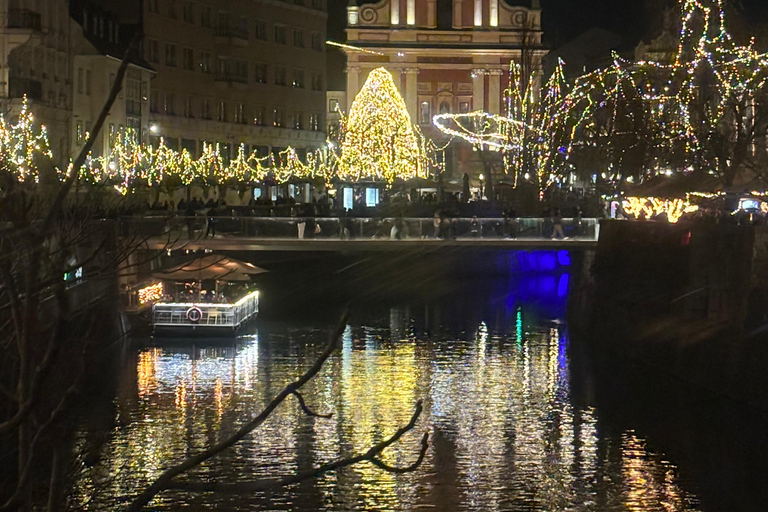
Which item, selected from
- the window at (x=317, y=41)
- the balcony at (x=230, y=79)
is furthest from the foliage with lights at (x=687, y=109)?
the window at (x=317, y=41)

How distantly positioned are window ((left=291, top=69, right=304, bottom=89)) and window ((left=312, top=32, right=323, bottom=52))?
2.20 m

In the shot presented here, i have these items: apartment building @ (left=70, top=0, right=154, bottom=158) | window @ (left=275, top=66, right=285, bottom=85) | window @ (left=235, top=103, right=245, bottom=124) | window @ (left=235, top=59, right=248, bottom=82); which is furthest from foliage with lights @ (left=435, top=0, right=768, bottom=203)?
window @ (left=275, top=66, right=285, bottom=85)

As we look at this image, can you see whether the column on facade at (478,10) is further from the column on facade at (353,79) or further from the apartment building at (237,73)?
the apartment building at (237,73)

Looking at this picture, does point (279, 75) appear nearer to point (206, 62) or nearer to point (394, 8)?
point (206, 62)

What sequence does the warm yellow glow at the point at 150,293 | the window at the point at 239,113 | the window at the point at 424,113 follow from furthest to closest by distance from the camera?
the window at the point at 424,113, the window at the point at 239,113, the warm yellow glow at the point at 150,293

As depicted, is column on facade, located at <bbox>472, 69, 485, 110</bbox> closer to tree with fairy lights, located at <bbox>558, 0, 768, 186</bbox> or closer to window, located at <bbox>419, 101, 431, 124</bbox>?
window, located at <bbox>419, 101, 431, 124</bbox>

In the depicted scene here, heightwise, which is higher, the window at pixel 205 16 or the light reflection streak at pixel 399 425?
the window at pixel 205 16

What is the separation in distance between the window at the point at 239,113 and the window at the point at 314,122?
8.31 meters

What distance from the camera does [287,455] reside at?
27359mm

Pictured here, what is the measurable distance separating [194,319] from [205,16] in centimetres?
4051

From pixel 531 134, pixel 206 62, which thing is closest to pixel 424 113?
pixel 206 62

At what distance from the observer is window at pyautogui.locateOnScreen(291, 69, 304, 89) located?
299 ft

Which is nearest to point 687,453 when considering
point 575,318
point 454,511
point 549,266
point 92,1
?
point 454,511

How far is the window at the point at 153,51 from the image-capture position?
74.7m
